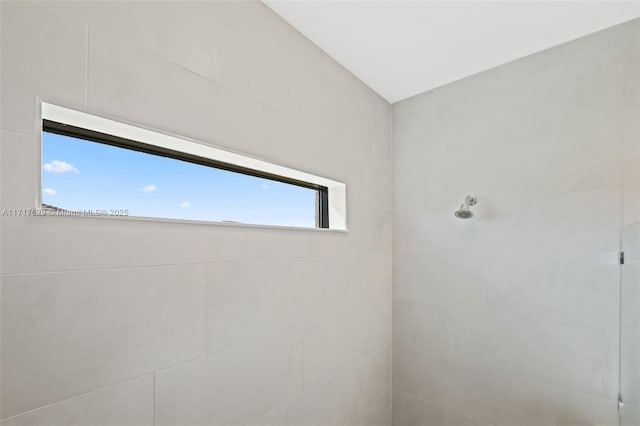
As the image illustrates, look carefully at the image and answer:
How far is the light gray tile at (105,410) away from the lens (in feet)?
2.42

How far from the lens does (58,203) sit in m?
0.89

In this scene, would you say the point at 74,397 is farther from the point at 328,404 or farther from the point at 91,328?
the point at 328,404

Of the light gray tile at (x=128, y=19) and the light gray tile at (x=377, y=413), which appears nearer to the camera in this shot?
the light gray tile at (x=128, y=19)

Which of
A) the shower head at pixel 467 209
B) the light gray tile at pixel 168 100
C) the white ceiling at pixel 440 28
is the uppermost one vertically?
the white ceiling at pixel 440 28

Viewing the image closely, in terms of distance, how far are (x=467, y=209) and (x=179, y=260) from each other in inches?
57.0

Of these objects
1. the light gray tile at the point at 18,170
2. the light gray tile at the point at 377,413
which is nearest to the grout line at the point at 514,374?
the light gray tile at the point at 377,413

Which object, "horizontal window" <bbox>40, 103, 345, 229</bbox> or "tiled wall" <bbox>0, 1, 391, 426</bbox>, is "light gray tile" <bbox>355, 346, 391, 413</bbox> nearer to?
"tiled wall" <bbox>0, 1, 391, 426</bbox>

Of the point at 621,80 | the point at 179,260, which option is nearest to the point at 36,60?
the point at 179,260

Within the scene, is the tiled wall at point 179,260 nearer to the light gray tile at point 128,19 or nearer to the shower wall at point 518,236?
the light gray tile at point 128,19

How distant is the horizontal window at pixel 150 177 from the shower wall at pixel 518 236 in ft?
2.58

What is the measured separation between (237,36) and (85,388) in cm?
120

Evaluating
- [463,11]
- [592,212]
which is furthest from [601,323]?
[463,11]

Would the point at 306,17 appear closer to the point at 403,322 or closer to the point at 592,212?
the point at 592,212

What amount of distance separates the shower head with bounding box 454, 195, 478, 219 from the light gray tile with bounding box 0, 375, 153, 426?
154 cm
